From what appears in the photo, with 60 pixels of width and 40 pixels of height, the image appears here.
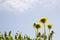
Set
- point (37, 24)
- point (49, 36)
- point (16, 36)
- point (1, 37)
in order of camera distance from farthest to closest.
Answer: point (37, 24), point (49, 36), point (16, 36), point (1, 37)

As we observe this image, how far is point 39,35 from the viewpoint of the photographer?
488 centimetres

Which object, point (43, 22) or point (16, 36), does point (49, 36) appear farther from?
point (16, 36)

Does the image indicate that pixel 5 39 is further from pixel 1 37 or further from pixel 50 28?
pixel 50 28

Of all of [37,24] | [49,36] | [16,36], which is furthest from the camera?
[37,24]

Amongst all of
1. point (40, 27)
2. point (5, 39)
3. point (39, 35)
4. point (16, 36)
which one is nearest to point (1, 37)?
point (5, 39)

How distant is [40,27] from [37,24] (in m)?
0.11

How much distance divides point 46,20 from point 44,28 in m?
0.36


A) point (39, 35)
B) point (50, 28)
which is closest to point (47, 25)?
point (50, 28)

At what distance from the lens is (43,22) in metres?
5.33

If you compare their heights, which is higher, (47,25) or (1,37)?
(47,25)

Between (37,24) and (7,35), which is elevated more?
(37,24)

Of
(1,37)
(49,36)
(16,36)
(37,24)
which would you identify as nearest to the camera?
(1,37)

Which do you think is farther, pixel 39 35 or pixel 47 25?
pixel 47 25

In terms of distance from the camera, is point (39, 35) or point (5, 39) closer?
point (5, 39)
